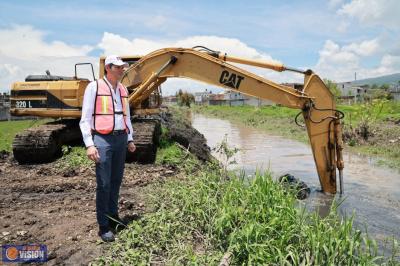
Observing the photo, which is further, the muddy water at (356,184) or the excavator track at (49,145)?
the excavator track at (49,145)

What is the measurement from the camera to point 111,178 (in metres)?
5.26

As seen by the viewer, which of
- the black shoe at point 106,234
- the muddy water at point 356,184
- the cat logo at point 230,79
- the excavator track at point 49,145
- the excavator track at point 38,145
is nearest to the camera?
the black shoe at point 106,234

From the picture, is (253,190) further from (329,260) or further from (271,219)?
(329,260)

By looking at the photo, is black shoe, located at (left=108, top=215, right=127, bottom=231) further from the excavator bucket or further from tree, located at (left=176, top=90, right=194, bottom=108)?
tree, located at (left=176, top=90, right=194, bottom=108)

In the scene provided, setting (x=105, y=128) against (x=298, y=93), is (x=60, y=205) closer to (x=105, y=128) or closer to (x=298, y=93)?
(x=105, y=128)

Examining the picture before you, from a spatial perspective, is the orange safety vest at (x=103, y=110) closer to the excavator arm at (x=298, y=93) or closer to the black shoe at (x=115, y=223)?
the black shoe at (x=115, y=223)

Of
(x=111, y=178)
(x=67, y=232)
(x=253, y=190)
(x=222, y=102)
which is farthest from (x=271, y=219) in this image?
(x=222, y=102)

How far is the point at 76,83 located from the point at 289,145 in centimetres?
996

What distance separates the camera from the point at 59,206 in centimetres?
652

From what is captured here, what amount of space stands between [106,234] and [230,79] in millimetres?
4758

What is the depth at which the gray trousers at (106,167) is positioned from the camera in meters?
4.94

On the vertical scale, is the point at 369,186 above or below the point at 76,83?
below

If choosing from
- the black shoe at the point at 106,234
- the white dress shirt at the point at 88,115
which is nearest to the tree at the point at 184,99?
the white dress shirt at the point at 88,115

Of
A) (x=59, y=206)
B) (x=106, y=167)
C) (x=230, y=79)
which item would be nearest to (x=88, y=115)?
(x=106, y=167)
